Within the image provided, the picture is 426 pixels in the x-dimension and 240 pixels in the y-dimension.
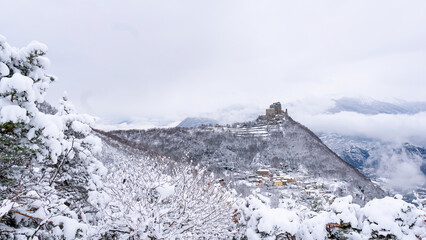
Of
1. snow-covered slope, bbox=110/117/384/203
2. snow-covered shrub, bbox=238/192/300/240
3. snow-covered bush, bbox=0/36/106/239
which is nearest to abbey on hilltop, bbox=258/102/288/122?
snow-covered slope, bbox=110/117/384/203

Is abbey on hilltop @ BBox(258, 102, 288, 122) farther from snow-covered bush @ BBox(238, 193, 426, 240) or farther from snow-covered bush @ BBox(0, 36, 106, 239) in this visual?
snow-covered bush @ BBox(0, 36, 106, 239)

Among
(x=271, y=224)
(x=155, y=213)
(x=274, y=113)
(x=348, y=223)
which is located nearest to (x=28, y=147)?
(x=155, y=213)

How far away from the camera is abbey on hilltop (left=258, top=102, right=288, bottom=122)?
491 feet

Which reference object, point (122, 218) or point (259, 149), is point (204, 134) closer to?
point (259, 149)

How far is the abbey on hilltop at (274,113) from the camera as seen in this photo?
149750mm

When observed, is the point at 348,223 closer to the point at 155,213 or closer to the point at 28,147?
the point at 155,213

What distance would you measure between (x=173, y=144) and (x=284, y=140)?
184ft

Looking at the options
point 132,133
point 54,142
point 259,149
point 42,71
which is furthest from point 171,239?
point 132,133

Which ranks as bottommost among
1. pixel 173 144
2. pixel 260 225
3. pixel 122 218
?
pixel 173 144

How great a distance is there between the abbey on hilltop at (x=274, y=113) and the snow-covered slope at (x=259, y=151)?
10492 millimetres

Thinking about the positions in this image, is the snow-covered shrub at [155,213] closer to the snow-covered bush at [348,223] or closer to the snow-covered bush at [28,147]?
the snow-covered bush at [348,223]

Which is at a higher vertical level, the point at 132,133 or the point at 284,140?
the point at 132,133

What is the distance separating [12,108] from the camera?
3.44 meters

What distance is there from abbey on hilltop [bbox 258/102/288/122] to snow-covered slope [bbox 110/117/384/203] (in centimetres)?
1049
